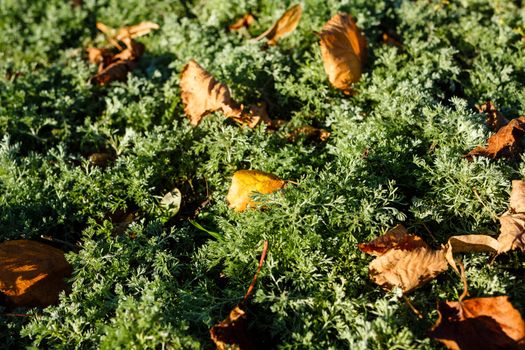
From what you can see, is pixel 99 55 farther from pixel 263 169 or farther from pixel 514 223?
pixel 514 223

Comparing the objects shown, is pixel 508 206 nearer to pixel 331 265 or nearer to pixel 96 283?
pixel 331 265

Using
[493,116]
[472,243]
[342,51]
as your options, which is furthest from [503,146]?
[342,51]

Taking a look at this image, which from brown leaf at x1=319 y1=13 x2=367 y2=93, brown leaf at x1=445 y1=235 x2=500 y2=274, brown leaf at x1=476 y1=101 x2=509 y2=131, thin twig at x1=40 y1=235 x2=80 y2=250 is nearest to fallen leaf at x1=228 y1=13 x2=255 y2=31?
brown leaf at x1=319 y1=13 x2=367 y2=93

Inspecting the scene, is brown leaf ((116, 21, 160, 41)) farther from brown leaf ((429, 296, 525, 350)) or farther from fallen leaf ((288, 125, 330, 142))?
brown leaf ((429, 296, 525, 350))

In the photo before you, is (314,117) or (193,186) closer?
(193,186)

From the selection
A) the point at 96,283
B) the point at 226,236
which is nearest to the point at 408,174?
the point at 226,236

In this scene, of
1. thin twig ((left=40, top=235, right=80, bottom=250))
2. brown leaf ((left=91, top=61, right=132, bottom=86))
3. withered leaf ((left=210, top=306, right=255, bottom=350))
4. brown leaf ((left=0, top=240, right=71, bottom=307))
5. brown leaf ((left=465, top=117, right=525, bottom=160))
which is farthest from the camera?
brown leaf ((left=91, top=61, right=132, bottom=86))

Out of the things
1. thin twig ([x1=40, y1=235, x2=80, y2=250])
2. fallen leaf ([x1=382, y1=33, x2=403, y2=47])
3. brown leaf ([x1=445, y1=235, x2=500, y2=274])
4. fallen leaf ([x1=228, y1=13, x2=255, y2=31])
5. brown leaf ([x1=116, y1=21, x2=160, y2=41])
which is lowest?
thin twig ([x1=40, y1=235, x2=80, y2=250])

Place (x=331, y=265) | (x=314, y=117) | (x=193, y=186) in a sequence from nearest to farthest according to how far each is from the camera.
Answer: (x=331, y=265), (x=193, y=186), (x=314, y=117)
